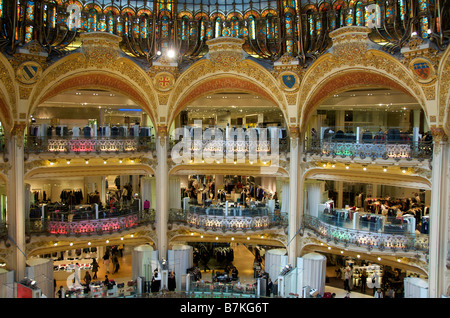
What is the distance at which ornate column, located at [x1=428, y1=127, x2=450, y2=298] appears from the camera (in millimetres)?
18531

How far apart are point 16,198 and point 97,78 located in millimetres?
7755

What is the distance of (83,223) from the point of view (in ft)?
75.2

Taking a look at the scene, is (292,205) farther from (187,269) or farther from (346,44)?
(346,44)

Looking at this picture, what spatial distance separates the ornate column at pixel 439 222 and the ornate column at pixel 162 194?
13.9 meters

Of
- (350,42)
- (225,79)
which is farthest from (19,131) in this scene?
(350,42)

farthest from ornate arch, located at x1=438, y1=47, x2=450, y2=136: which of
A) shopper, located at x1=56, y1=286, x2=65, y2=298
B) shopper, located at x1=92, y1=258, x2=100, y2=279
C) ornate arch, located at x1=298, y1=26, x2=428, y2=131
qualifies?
shopper, located at x1=92, y1=258, x2=100, y2=279

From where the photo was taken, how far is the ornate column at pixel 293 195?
935 inches

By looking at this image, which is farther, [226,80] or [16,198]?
[226,80]

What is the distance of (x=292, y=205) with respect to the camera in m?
24.0

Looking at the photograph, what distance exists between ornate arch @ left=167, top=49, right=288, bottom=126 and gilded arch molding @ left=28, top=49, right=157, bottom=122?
157 cm

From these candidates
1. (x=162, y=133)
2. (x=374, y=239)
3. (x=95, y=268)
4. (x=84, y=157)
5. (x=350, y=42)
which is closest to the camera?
(x=374, y=239)

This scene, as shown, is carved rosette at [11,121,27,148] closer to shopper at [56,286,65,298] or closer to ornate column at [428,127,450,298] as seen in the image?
A: shopper at [56,286,65,298]

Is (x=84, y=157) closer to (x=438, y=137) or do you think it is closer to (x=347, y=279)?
(x=347, y=279)
